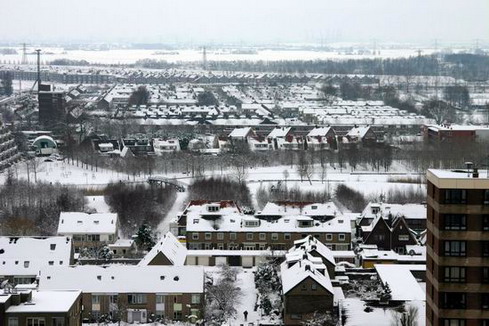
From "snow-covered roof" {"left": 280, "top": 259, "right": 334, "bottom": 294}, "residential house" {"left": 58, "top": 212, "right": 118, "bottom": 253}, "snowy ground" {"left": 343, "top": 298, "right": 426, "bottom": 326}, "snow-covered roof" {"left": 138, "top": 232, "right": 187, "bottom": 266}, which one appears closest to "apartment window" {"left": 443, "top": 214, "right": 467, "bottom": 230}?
"snowy ground" {"left": 343, "top": 298, "right": 426, "bottom": 326}

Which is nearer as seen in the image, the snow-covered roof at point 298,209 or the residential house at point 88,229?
the residential house at point 88,229

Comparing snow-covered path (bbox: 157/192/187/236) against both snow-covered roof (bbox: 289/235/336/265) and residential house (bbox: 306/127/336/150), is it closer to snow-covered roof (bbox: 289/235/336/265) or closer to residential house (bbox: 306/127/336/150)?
snow-covered roof (bbox: 289/235/336/265)

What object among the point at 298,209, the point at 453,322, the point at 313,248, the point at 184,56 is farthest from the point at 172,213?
the point at 184,56

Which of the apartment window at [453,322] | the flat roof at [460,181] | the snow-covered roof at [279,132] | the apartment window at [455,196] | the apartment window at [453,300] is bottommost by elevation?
the snow-covered roof at [279,132]

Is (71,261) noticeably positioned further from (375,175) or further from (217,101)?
(217,101)

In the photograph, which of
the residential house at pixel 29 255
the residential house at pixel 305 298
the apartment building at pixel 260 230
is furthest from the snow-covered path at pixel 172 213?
the residential house at pixel 305 298

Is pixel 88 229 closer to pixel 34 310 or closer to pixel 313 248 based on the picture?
pixel 313 248

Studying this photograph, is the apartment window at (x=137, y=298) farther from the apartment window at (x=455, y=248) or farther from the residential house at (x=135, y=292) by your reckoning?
the apartment window at (x=455, y=248)
